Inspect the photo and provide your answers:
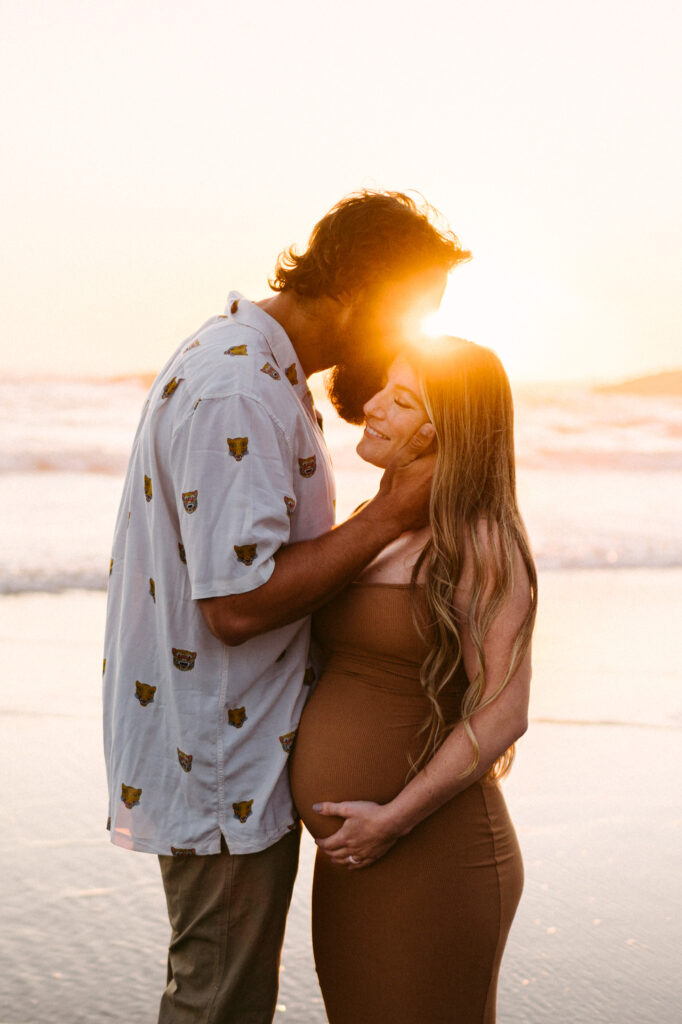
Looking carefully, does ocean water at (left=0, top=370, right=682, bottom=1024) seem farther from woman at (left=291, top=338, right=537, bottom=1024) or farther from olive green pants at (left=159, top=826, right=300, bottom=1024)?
woman at (left=291, top=338, right=537, bottom=1024)

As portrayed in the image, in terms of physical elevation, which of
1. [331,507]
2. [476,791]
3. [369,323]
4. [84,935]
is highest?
[369,323]

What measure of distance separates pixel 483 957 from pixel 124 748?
2.71 ft

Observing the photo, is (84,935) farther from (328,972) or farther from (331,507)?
(331,507)

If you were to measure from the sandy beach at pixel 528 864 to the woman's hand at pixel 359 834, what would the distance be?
0.92 metres

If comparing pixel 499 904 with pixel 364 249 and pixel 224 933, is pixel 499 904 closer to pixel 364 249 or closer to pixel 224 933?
pixel 224 933

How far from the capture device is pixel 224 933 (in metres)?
2.07

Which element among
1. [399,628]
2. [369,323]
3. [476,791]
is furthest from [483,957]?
[369,323]

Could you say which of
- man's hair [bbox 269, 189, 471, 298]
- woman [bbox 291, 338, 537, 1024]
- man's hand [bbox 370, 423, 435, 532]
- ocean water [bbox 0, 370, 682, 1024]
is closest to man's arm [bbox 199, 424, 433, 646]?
man's hand [bbox 370, 423, 435, 532]

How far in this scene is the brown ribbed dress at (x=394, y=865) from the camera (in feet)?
6.70

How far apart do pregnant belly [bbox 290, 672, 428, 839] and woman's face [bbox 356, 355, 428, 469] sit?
484mm

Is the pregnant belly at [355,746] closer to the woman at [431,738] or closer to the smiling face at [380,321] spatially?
the woman at [431,738]

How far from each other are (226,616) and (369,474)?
40.4 feet

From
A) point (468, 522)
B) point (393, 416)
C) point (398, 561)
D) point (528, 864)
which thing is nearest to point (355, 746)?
point (398, 561)

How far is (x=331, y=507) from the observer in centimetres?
218
